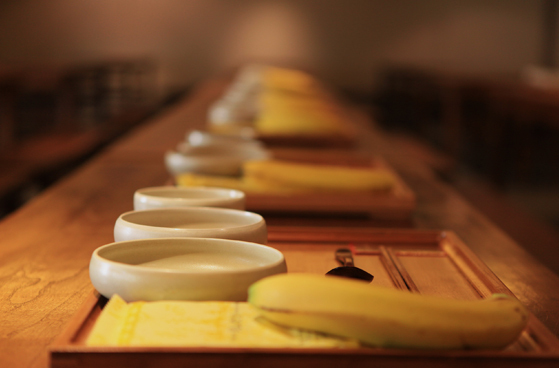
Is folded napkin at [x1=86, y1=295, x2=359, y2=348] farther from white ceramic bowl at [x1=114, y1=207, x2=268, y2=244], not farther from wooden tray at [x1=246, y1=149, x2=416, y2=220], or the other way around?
wooden tray at [x1=246, y1=149, x2=416, y2=220]

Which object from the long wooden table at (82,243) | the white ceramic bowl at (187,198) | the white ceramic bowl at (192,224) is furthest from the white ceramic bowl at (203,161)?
the white ceramic bowl at (192,224)

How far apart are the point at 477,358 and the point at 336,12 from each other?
881 cm

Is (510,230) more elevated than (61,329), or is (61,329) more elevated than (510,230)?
(61,329)

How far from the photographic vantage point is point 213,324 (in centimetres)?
47

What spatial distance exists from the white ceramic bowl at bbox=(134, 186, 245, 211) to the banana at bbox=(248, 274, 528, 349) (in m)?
0.29

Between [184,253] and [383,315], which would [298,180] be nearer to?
[184,253]

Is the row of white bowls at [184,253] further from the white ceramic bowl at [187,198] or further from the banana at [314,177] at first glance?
the banana at [314,177]

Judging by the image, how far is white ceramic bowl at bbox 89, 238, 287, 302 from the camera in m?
0.49

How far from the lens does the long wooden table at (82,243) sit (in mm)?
567

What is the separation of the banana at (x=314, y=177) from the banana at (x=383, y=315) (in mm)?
560

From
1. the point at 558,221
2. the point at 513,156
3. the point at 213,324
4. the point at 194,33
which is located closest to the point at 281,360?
the point at 213,324

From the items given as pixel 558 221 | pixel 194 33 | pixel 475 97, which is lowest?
pixel 558 221

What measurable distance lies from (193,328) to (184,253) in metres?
0.13

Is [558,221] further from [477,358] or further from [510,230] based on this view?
[477,358]
